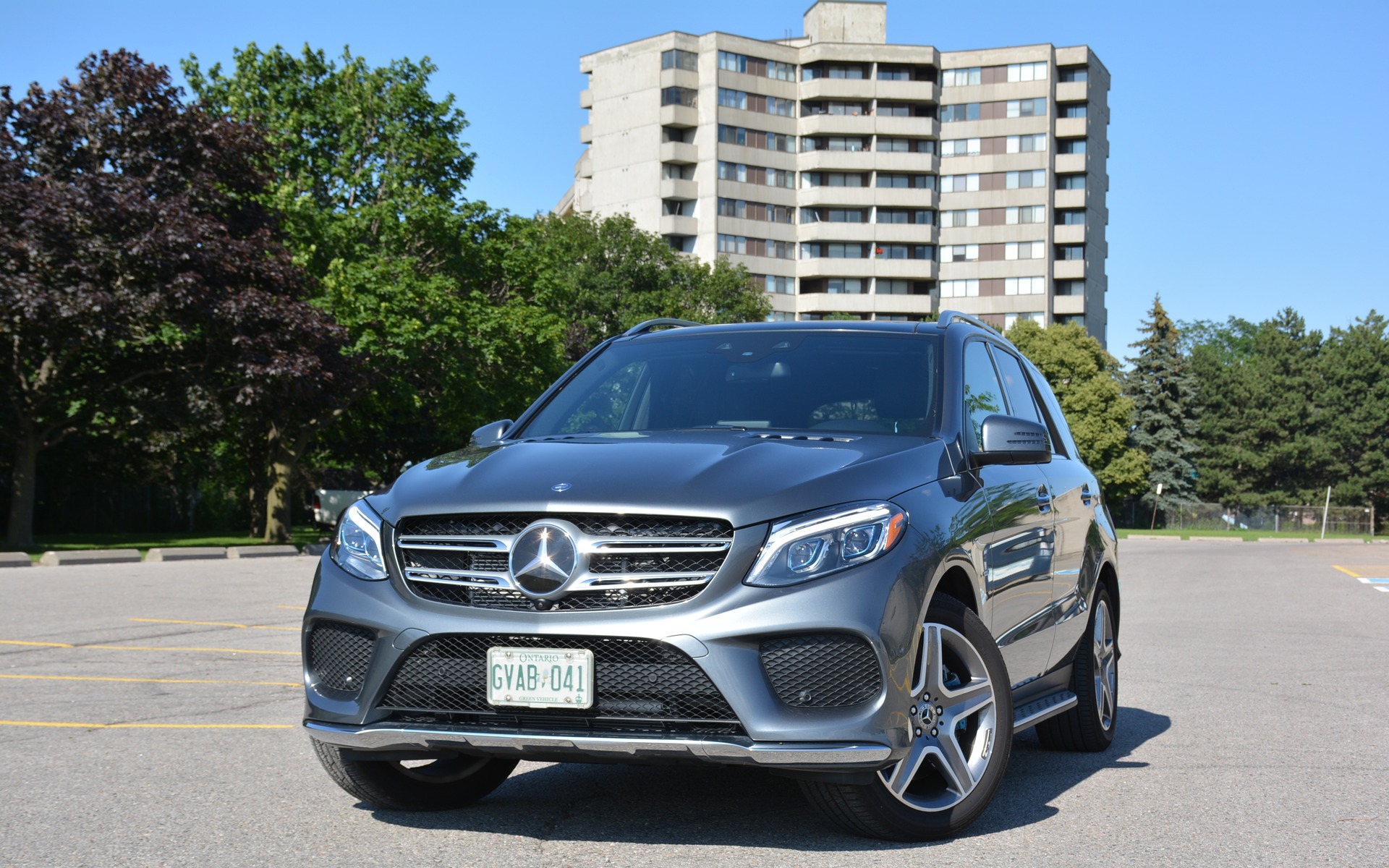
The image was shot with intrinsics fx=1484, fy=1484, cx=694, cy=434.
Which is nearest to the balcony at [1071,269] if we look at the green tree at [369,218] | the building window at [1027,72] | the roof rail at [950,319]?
the building window at [1027,72]

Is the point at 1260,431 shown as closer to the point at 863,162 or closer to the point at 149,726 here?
the point at 863,162

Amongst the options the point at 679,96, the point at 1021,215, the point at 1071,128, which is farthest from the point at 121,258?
the point at 1071,128

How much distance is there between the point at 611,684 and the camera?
4289 millimetres

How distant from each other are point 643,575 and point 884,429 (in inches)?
59.8

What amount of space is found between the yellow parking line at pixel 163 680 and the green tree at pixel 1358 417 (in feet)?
318

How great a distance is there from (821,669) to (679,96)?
98364 mm

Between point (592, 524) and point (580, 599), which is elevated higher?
point (592, 524)

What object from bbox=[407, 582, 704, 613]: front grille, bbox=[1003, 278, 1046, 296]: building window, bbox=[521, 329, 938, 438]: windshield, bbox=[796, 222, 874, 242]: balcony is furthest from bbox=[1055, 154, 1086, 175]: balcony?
bbox=[407, 582, 704, 613]: front grille

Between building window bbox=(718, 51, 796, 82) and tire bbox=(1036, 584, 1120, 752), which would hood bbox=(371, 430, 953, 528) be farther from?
building window bbox=(718, 51, 796, 82)

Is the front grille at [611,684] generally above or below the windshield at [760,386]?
below

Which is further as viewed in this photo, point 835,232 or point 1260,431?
point 835,232

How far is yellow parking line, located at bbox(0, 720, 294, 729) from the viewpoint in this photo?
7375 mm

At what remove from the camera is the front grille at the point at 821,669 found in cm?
426

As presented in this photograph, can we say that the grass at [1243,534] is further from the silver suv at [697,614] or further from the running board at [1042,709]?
the silver suv at [697,614]
